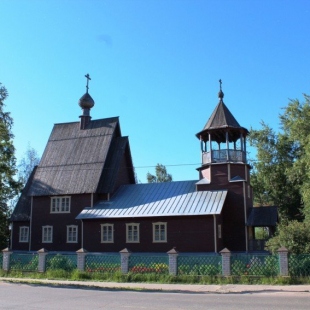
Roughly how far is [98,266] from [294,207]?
27218 millimetres

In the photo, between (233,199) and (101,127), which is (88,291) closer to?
(233,199)

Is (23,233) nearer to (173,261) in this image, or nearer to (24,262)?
(24,262)

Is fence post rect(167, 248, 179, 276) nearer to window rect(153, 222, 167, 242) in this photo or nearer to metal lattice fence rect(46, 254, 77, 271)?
metal lattice fence rect(46, 254, 77, 271)

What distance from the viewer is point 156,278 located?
1677 centimetres

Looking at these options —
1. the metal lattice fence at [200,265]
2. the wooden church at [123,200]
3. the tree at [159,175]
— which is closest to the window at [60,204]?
the wooden church at [123,200]

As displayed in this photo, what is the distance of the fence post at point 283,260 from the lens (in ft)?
51.9

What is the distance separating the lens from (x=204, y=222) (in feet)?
84.8

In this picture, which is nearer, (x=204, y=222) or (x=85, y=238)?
(x=204, y=222)

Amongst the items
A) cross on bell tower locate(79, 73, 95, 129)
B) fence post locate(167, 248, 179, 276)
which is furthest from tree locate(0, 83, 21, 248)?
fence post locate(167, 248, 179, 276)

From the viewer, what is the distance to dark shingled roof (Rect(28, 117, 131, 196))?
31422 millimetres

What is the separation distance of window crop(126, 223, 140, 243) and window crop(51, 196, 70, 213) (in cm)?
608

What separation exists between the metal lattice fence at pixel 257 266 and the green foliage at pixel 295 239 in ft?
3.74

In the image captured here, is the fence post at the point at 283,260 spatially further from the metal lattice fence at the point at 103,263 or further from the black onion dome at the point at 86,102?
the black onion dome at the point at 86,102

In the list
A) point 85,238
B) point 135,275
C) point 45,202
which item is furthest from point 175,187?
point 135,275
